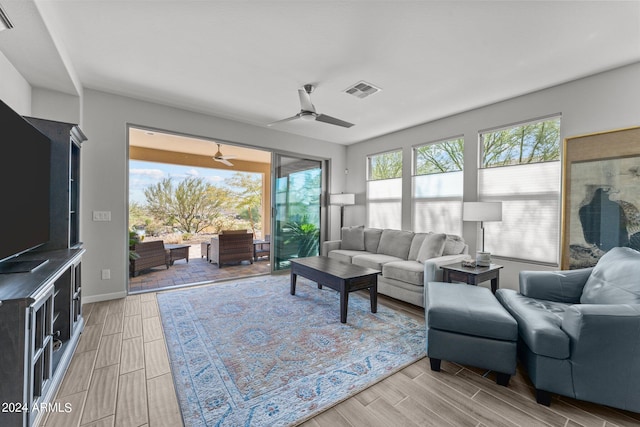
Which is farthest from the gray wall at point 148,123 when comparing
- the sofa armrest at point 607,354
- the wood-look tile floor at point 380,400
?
the sofa armrest at point 607,354

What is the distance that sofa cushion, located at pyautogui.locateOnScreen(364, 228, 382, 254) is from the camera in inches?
181

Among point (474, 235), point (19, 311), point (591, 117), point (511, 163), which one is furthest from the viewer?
point (474, 235)

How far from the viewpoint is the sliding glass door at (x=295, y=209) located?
501cm

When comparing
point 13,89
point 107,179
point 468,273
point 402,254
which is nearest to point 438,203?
point 402,254

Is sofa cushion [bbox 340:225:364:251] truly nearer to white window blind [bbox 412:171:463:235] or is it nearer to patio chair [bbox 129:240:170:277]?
white window blind [bbox 412:171:463:235]

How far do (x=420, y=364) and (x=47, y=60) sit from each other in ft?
13.5

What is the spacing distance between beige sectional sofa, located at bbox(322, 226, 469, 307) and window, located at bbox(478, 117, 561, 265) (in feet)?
1.89

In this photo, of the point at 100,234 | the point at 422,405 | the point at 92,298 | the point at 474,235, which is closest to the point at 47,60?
the point at 100,234

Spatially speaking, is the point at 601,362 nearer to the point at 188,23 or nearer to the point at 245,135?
the point at 188,23

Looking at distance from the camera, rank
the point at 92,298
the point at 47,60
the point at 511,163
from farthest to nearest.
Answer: the point at 511,163 < the point at 92,298 < the point at 47,60

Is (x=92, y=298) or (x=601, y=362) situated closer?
(x=601, y=362)

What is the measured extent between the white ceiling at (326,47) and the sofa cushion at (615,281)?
183 centimetres

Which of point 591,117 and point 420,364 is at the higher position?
point 591,117

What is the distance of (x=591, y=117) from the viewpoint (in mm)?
2855
